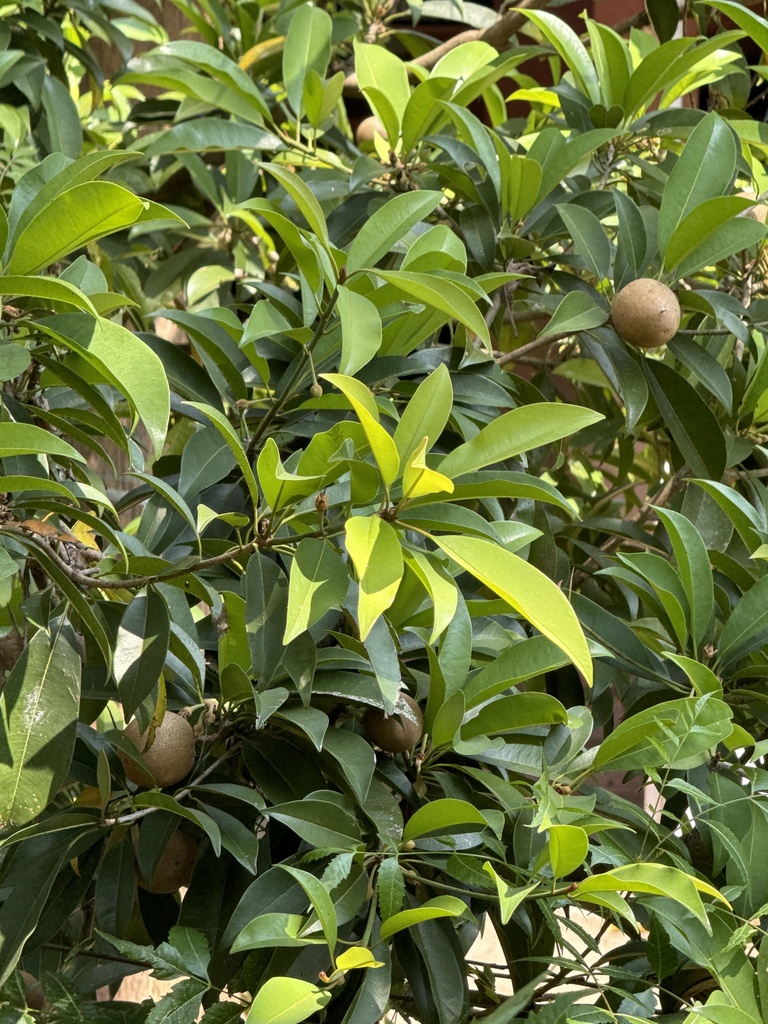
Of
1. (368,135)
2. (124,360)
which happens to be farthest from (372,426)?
(368,135)

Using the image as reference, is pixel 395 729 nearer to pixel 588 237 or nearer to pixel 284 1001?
pixel 284 1001

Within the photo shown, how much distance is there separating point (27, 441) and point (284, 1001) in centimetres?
33

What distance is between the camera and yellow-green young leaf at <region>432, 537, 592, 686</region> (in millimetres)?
505

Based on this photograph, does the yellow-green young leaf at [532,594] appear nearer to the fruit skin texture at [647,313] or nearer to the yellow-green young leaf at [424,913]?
the yellow-green young leaf at [424,913]

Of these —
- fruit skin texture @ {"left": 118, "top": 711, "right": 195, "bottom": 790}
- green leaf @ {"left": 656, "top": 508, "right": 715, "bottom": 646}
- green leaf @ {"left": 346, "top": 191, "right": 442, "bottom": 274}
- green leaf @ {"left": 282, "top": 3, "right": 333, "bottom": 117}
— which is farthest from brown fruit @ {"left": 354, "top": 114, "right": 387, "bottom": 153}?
fruit skin texture @ {"left": 118, "top": 711, "right": 195, "bottom": 790}

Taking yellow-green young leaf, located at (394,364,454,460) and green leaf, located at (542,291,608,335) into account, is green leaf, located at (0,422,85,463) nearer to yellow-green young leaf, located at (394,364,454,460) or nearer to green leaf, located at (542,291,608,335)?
yellow-green young leaf, located at (394,364,454,460)

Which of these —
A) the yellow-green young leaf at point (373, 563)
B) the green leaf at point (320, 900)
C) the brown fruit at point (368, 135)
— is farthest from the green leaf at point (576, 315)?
the brown fruit at point (368, 135)

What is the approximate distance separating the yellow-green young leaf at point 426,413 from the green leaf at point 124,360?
5.2 inches

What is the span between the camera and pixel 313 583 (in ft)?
1.93

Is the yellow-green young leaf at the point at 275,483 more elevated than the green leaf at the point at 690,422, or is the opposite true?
the yellow-green young leaf at the point at 275,483

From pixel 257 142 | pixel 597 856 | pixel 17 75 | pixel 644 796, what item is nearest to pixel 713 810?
A: pixel 597 856

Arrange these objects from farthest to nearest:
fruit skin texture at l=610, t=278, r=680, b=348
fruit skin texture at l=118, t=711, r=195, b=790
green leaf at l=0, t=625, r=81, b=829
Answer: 1. fruit skin texture at l=610, t=278, r=680, b=348
2. fruit skin texture at l=118, t=711, r=195, b=790
3. green leaf at l=0, t=625, r=81, b=829

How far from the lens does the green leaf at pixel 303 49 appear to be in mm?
1169

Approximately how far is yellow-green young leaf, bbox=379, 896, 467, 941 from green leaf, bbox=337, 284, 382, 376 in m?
0.33
